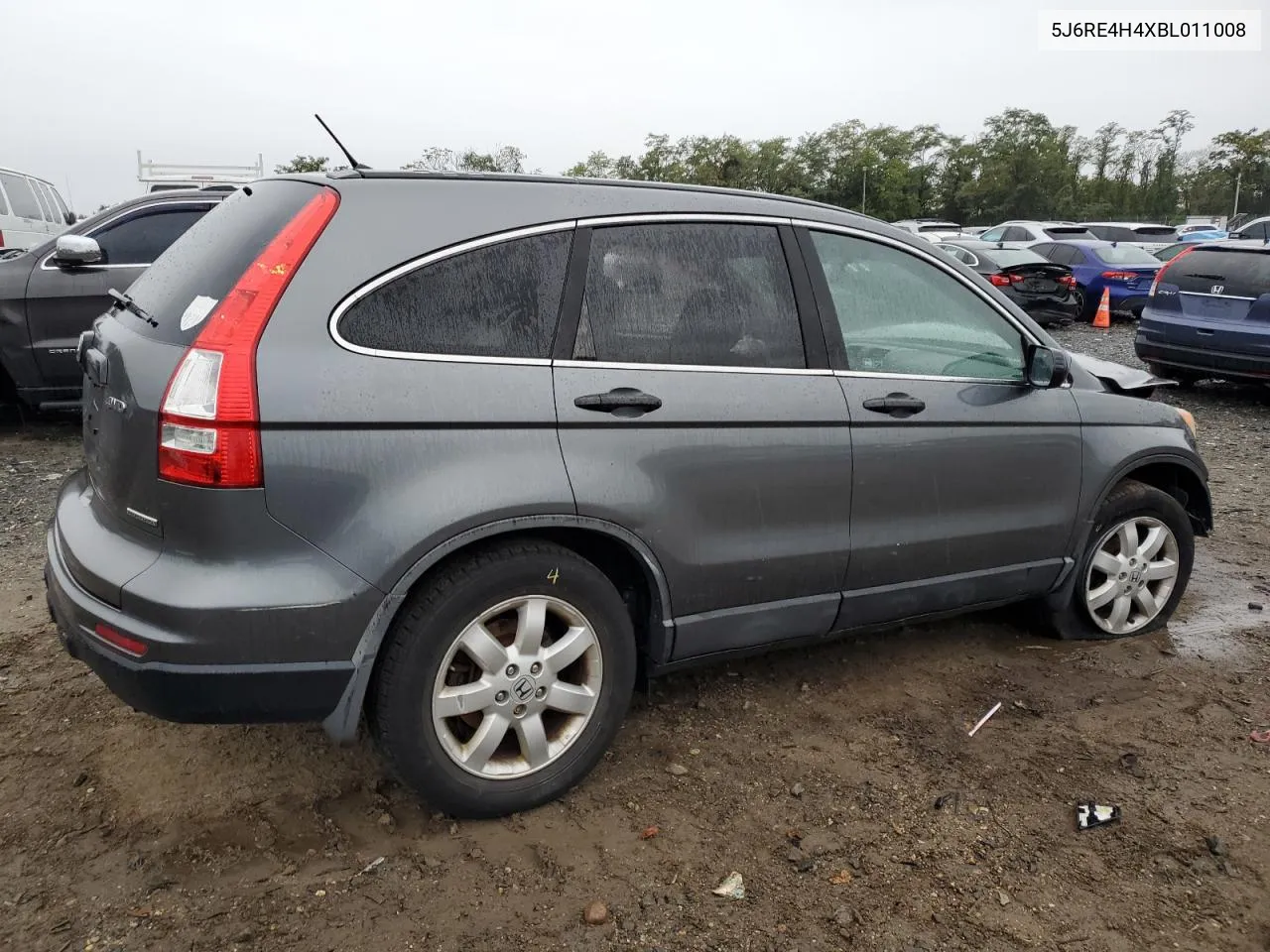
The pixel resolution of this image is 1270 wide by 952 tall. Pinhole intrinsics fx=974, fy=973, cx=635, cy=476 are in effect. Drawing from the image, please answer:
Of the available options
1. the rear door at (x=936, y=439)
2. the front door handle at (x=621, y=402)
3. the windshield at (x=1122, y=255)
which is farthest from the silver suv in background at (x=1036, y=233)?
the front door handle at (x=621, y=402)

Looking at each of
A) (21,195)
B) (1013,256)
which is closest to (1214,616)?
(1013,256)

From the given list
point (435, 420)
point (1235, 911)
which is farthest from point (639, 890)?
point (1235, 911)

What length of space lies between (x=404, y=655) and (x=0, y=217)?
1341 cm

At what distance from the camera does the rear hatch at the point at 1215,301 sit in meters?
8.95

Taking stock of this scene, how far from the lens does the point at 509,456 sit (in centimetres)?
254

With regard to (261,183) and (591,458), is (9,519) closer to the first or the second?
(261,183)

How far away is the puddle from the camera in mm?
4090

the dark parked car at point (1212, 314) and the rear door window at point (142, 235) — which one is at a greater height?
the rear door window at point (142, 235)

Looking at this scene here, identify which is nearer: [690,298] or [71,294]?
[690,298]

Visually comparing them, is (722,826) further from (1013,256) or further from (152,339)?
(1013,256)

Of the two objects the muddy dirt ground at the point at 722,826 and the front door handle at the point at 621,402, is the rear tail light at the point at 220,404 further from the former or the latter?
the muddy dirt ground at the point at 722,826

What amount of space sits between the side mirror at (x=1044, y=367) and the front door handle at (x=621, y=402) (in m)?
1.60

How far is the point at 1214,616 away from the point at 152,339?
14.6 ft

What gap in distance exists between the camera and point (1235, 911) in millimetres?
2471
